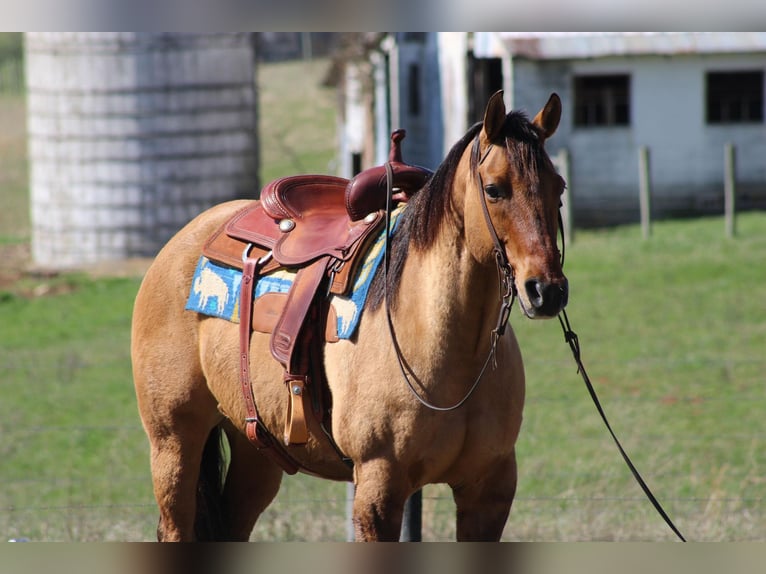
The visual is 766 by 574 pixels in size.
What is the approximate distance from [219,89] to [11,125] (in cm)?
1397

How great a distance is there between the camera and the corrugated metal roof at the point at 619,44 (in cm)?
1527

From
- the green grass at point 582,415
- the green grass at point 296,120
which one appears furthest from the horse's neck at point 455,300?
the green grass at point 296,120

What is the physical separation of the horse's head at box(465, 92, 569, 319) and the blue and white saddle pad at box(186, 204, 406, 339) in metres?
0.50

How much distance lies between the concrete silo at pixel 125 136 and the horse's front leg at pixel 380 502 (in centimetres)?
1286

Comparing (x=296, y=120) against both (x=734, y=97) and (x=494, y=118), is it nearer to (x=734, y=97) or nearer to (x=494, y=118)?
(x=734, y=97)

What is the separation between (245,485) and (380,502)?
1.15m

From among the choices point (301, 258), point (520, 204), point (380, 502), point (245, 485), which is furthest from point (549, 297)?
point (245, 485)

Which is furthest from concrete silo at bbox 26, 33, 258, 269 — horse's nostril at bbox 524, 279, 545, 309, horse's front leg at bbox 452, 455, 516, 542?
horse's nostril at bbox 524, 279, 545, 309

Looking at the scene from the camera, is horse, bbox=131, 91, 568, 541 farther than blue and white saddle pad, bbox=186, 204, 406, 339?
No

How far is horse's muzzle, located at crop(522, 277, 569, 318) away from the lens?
2.51 metres

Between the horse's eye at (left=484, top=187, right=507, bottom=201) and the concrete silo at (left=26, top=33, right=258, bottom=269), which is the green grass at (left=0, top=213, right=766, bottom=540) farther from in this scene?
the concrete silo at (left=26, top=33, right=258, bottom=269)

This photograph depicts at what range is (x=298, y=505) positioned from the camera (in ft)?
20.2

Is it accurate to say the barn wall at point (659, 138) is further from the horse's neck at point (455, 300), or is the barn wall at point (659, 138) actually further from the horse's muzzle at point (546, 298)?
the horse's muzzle at point (546, 298)

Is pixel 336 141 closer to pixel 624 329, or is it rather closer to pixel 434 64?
pixel 434 64
